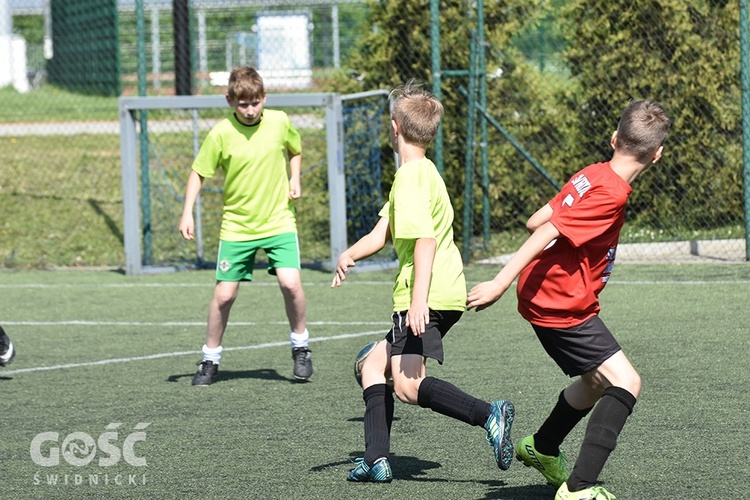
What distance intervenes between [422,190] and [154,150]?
25.7 feet

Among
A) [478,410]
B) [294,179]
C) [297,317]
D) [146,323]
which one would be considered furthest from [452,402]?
[146,323]

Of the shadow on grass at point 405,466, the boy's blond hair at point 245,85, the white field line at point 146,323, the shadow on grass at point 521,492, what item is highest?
the boy's blond hair at point 245,85

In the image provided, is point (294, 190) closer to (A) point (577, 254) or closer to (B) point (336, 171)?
(A) point (577, 254)

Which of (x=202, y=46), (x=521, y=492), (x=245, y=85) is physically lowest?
(x=521, y=492)

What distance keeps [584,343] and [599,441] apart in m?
0.34

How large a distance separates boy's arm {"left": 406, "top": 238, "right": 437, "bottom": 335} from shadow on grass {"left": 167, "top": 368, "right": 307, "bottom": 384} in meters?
2.40

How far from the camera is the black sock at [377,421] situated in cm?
446

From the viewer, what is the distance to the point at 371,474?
444cm

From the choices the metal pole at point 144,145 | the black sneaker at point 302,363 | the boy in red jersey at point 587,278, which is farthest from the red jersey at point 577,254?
the metal pole at point 144,145

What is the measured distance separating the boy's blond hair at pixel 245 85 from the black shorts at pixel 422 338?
239cm

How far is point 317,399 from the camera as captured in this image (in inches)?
237

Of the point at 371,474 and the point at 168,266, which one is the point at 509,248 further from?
the point at 371,474

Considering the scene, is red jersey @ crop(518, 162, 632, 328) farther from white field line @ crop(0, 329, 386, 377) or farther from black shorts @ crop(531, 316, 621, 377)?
white field line @ crop(0, 329, 386, 377)

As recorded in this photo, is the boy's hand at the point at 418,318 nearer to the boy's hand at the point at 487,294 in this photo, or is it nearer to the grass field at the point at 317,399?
the boy's hand at the point at 487,294
